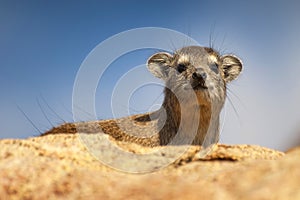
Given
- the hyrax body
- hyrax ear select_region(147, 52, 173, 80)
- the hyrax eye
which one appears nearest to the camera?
the hyrax body

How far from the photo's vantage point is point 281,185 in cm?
267

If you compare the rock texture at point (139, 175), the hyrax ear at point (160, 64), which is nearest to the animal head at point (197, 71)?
the hyrax ear at point (160, 64)

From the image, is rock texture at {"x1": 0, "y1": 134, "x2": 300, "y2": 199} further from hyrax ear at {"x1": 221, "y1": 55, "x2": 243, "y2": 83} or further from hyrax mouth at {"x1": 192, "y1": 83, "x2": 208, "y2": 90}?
hyrax ear at {"x1": 221, "y1": 55, "x2": 243, "y2": 83}

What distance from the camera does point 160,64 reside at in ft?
31.9

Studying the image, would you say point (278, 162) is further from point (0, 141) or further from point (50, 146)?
point (0, 141)

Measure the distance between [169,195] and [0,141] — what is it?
90.0 inches

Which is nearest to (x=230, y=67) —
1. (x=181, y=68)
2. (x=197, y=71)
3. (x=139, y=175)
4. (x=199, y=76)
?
(x=181, y=68)

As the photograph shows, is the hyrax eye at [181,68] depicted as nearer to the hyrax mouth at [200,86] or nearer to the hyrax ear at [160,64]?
the hyrax ear at [160,64]

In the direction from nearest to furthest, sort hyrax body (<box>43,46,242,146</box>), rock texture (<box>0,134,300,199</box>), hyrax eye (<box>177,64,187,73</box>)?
rock texture (<box>0,134,300,199</box>)
hyrax body (<box>43,46,242,146</box>)
hyrax eye (<box>177,64,187,73</box>)

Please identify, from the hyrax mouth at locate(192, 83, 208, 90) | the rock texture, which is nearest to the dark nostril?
the hyrax mouth at locate(192, 83, 208, 90)

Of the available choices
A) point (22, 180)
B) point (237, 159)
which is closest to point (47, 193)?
point (22, 180)

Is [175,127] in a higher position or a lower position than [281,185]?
lower

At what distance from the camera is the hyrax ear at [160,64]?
9.66 m

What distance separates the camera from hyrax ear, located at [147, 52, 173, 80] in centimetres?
966
